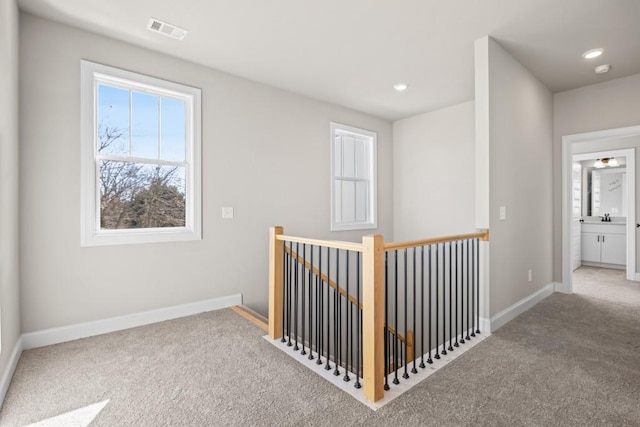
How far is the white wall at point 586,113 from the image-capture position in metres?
3.57

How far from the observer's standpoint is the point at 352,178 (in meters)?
4.90

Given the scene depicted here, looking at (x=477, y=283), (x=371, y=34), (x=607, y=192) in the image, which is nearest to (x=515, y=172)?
(x=477, y=283)

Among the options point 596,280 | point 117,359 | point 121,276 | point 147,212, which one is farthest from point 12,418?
point 596,280

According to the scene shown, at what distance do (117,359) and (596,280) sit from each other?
242 inches

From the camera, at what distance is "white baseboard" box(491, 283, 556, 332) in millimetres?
2795

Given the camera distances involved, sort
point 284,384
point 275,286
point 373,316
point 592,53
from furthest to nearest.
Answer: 1. point 592,53
2. point 275,286
3. point 284,384
4. point 373,316

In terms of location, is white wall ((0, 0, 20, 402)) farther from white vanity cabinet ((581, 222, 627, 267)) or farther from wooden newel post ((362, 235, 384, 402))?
white vanity cabinet ((581, 222, 627, 267))

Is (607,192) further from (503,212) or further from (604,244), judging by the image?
(503,212)

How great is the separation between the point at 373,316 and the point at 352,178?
337cm

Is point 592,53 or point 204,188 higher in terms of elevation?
point 592,53

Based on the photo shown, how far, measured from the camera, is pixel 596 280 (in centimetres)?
477

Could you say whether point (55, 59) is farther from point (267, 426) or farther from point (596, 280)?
point (596, 280)

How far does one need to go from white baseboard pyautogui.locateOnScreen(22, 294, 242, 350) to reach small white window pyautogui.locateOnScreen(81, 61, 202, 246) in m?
0.67

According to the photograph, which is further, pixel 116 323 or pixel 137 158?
pixel 137 158
